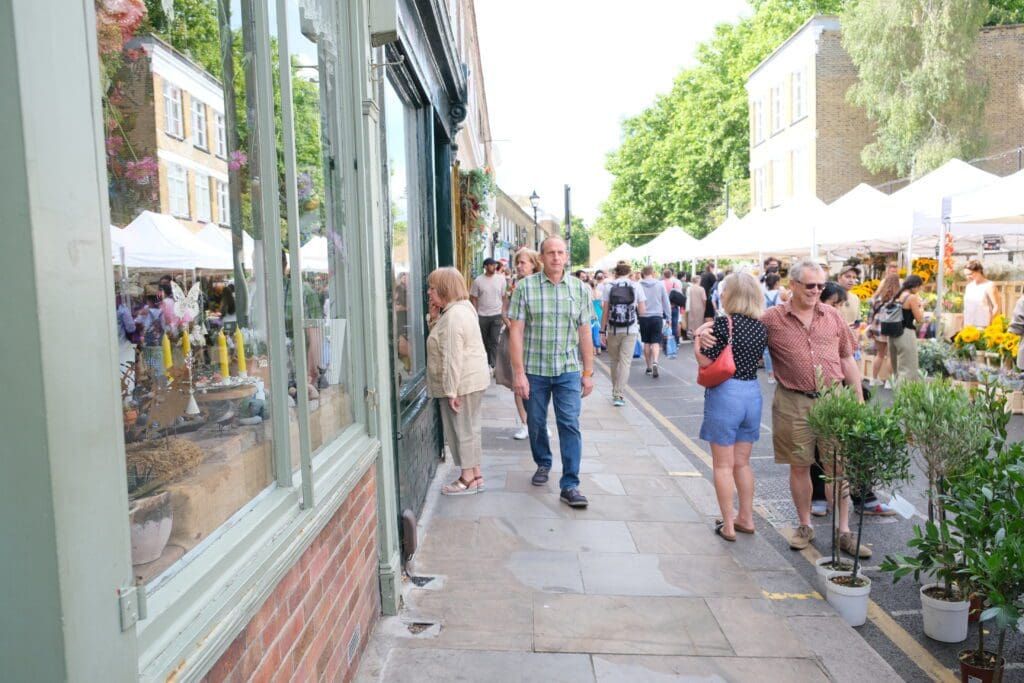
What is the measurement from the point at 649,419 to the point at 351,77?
6878 mm

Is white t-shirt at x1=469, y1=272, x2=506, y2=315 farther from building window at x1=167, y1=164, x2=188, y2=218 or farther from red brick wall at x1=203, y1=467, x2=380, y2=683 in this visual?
building window at x1=167, y1=164, x2=188, y2=218

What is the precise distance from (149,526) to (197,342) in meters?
0.60

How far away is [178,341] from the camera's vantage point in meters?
2.04

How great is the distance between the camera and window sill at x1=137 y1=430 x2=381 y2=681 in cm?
160

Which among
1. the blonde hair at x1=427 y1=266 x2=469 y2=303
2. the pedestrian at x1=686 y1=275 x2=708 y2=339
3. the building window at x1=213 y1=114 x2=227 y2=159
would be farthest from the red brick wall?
the pedestrian at x1=686 y1=275 x2=708 y2=339

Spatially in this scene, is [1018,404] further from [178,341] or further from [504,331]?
[178,341]

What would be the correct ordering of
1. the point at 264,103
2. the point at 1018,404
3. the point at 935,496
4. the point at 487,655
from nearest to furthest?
the point at 264,103 → the point at 487,655 → the point at 935,496 → the point at 1018,404

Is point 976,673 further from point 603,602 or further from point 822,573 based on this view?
point 603,602

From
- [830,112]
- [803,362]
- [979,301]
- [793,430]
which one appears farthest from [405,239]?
[830,112]

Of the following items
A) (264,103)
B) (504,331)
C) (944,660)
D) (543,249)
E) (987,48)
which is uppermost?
(987,48)

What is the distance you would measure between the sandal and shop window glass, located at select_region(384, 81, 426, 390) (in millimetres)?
936

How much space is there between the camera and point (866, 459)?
403cm

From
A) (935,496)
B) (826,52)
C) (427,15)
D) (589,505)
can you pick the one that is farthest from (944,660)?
(826,52)

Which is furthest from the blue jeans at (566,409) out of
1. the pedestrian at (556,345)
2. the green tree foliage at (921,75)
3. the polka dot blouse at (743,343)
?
the green tree foliage at (921,75)
